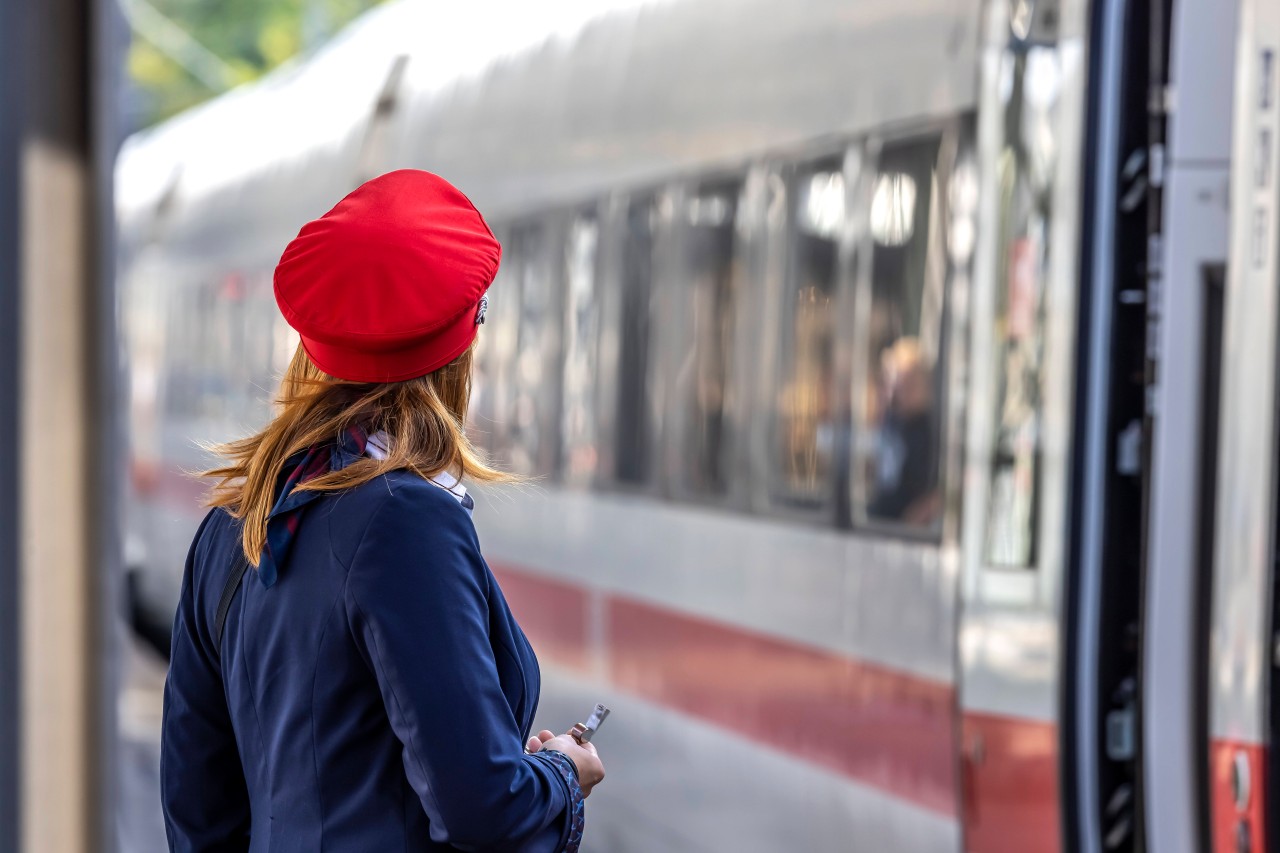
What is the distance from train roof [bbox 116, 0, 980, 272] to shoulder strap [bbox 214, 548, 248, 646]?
4.50ft

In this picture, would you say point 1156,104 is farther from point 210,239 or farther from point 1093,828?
point 210,239

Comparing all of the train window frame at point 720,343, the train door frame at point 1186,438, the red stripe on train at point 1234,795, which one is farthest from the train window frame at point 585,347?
the red stripe on train at point 1234,795

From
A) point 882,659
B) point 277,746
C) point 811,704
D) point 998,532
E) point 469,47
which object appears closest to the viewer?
point 277,746

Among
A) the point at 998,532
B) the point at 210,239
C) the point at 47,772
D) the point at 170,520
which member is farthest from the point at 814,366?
the point at 170,520

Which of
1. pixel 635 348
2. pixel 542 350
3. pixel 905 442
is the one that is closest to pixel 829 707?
pixel 905 442

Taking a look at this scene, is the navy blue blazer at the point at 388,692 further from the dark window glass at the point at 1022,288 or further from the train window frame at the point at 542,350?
the train window frame at the point at 542,350

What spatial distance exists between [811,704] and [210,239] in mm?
8739

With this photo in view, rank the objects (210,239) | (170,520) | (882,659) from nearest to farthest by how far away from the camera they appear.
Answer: (882,659) < (210,239) < (170,520)

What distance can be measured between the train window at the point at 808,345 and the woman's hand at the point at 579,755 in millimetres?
3322

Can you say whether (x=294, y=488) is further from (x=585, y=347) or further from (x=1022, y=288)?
(x=585, y=347)

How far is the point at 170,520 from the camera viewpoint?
14.2 meters

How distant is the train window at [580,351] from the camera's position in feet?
24.0

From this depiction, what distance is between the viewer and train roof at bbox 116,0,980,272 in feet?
17.6

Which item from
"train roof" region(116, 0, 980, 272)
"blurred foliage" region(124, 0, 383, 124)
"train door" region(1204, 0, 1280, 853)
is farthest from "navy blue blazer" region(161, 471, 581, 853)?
"blurred foliage" region(124, 0, 383, 124)
